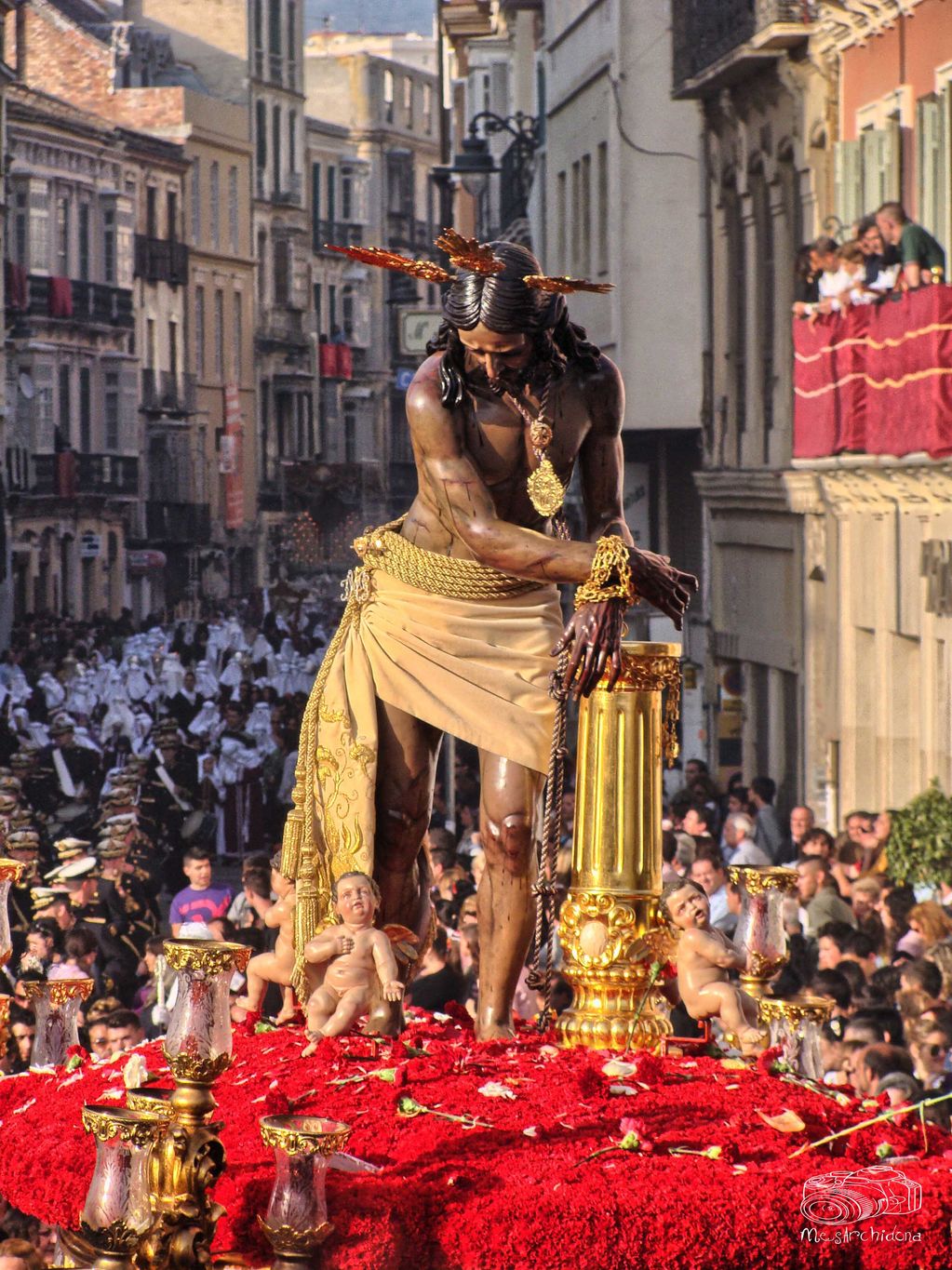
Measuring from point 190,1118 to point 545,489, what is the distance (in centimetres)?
253

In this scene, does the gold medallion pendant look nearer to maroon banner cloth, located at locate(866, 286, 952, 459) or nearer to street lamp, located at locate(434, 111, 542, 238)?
maroon banner cloth, located at locate(866, 286, 952, 459)

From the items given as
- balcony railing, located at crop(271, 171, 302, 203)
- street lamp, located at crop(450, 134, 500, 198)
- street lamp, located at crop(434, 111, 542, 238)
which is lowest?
street lamp, located at crop(450, 134, 500, 198)

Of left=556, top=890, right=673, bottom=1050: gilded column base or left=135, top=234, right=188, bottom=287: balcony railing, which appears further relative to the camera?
left=135, top=234, right=188, bottom=287: balcony railing

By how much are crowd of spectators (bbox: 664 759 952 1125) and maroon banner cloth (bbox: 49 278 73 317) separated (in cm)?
4952

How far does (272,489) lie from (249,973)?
76.5 metres

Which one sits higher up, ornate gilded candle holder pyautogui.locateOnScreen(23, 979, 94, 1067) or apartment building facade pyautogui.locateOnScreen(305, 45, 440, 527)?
apartment building facade pyautogui.locateOnScreen(305, 45, 440, 527)

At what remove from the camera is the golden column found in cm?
853

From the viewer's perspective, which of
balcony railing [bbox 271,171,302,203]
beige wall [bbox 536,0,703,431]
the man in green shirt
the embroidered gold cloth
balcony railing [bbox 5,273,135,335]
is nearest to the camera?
the embroidered gold cloth

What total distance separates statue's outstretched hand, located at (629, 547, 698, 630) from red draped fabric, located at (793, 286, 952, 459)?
42.6 feet

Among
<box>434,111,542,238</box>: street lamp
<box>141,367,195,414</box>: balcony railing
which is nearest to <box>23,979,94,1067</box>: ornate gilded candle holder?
<box>434,111,542,238</box>: street lamp

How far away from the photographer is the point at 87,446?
7156cm

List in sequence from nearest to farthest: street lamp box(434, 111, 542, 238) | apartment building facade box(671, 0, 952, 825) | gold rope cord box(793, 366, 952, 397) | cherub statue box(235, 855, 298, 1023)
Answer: cherub statue box(235, 855, 298, 1023), gold rope cord box(793, 366, 952, 397), apartment building facade box(671, 0, 952, 825), street lamp box(434, 111, 542, 238)

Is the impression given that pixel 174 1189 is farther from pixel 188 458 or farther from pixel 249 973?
pixel 188 458

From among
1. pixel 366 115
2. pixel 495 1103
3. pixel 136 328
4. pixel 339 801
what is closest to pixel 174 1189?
pixel 495 1103
